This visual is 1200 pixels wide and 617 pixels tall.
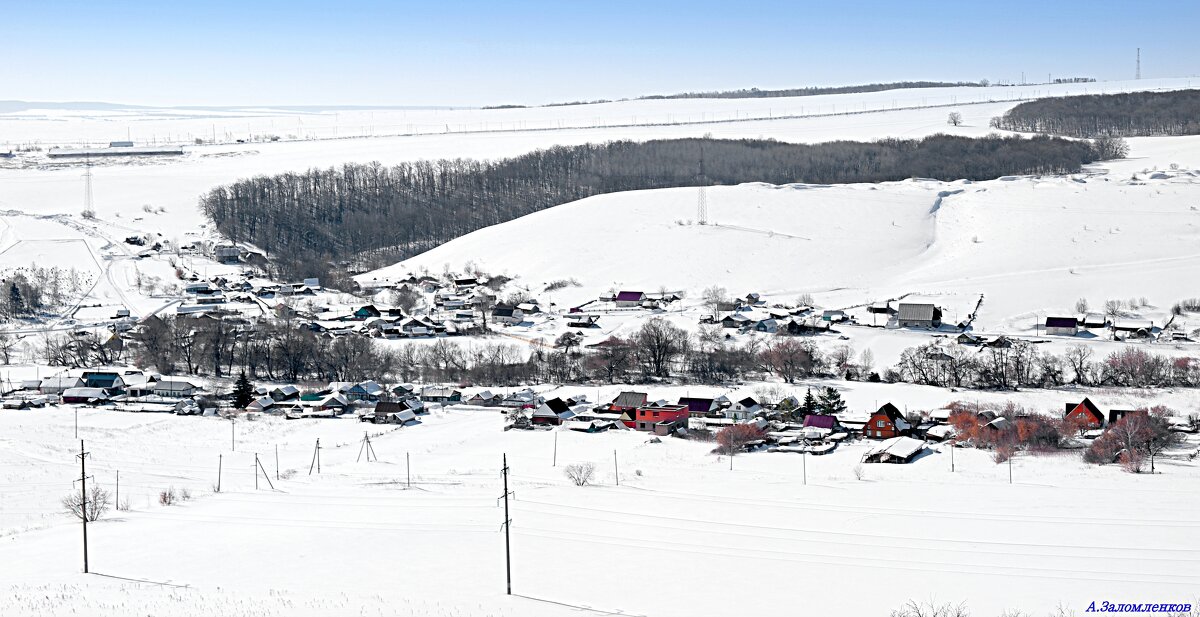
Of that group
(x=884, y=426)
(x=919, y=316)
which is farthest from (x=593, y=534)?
(x=919, y=316)

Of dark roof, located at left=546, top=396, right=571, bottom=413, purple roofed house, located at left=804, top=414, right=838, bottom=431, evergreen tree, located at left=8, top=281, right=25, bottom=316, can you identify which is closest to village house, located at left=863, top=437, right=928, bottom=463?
purple roofed house, located at left=804, top=414, right=838, bottom=431

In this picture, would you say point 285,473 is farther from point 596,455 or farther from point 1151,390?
point 1151,390

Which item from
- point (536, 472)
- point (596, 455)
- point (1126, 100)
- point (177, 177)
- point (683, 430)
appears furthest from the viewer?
point (1126, 100)

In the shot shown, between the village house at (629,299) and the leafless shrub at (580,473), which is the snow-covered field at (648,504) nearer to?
the leafless shrub at (580,473)

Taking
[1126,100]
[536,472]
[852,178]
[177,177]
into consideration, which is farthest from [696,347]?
[1126,100]

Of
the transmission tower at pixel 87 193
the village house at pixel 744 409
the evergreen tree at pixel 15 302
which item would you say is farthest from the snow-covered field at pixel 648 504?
the transmission tower at pixel 87 193

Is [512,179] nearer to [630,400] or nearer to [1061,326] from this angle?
[1061,326]
